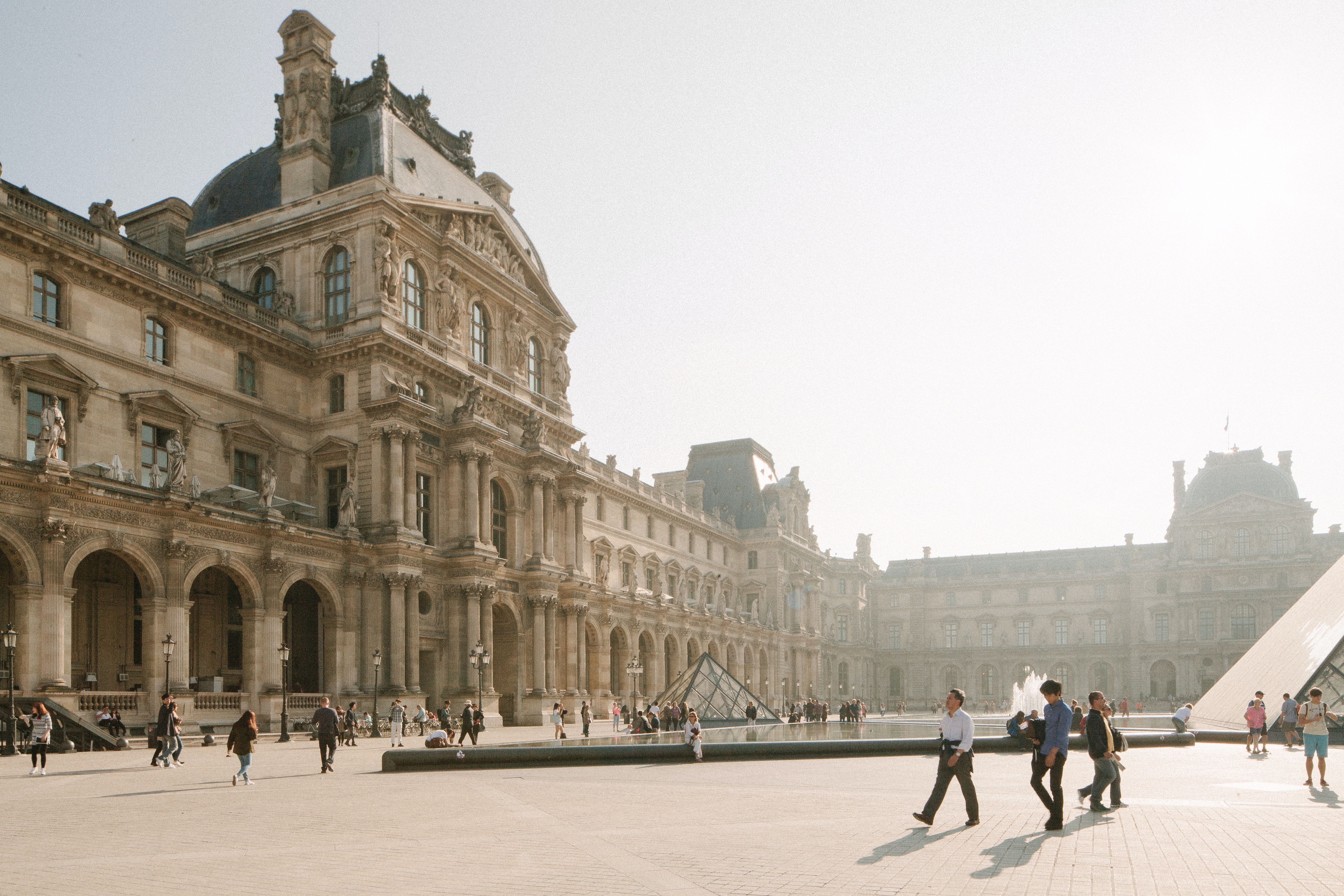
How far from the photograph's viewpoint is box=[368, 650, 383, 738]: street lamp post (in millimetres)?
34031

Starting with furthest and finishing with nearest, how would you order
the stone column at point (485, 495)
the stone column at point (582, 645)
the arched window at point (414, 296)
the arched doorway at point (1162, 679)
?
1. the arched doorway at point (1162, 679)
2. the stone column at point (582, 645)
3. the stone column at point (485, 495)
4. the arched window at point (414, 296)

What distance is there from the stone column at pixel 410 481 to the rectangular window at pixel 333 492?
2.33m

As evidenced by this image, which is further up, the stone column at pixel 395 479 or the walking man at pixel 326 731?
the stone column at pixel 395 479

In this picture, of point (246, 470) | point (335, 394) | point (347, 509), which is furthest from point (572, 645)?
point (246, 470)

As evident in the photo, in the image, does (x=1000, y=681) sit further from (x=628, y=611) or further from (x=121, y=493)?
(x=121, y=493)

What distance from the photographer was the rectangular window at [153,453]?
1314 inches

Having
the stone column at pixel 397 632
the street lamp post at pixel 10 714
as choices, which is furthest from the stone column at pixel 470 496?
the street lamp post at pixel 10 714

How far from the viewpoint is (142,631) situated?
32469 millimetres

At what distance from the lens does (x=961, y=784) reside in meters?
12.0

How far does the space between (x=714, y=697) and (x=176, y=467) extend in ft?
71.0

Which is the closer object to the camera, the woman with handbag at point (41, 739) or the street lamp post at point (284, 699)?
the woman with handbag at point (41, 739)

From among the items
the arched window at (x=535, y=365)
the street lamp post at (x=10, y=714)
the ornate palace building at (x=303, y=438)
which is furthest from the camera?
the arched window at (x=535, y=365)

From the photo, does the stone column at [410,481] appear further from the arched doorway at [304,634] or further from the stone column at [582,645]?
the stone column at [582,645]

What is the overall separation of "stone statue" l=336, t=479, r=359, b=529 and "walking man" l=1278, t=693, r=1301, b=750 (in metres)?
27.4
